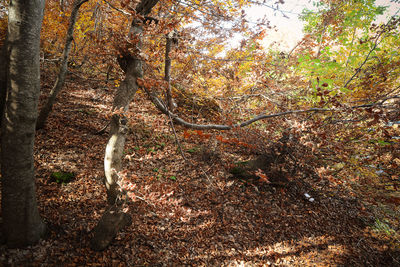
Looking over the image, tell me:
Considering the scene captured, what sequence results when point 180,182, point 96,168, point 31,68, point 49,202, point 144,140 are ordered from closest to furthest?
point 31,68
point 49,202
point 96,168
point 180,182
point 144,140

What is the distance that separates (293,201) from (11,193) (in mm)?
7251

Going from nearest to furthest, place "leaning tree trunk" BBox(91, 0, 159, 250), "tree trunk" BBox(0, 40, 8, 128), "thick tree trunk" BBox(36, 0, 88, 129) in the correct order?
"tree trunk" BBox(0, 40, 8, 128) → "leaning tree trunk" BBox(91, 0, 159, 250) → "thick tree trunk" BBox(36, 0, 88, 129)

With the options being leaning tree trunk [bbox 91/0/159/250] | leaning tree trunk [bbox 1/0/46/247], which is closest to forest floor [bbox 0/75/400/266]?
leaning tree trunk [bbox 91/0/159/250]

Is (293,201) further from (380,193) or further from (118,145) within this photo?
(118,145)

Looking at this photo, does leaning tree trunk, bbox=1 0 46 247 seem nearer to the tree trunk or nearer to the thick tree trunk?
the tree trunk

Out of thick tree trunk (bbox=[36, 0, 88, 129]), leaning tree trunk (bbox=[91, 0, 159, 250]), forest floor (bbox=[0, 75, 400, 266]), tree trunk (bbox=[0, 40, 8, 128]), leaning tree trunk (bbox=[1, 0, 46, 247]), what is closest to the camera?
leaning tree trunk (bbox=[1, 0, 46, 247])

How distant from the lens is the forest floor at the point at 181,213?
3426 mm

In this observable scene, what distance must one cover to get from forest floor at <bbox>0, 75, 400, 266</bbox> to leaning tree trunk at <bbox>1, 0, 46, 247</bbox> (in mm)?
841

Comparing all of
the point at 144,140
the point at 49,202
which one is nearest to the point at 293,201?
the point at 144,140

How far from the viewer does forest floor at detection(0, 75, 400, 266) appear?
11.2ft

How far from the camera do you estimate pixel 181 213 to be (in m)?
3.82

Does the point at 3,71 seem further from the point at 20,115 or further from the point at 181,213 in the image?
the point at 181,213

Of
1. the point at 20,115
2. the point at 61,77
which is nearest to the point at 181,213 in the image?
the point at 20,115

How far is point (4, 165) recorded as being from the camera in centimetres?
230
